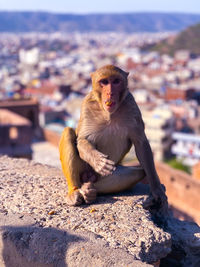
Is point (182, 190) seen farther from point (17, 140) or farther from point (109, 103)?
point (109, 103)

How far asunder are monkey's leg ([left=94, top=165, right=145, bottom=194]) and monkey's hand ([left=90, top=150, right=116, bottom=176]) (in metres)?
0.24

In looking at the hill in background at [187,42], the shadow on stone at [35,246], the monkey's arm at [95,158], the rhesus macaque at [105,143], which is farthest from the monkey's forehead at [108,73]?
the hill in background at [187,42]

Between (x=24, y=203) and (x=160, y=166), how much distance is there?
441 inches

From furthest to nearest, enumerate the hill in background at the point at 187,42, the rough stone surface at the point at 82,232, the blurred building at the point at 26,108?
the hill in background at the point at 187,42 → the blurred building at the point at 26,108 → the rough stone surface at the point at 82,232

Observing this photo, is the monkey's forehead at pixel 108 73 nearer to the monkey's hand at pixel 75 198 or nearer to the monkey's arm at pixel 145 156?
the monkey's arm at pixel 145 156

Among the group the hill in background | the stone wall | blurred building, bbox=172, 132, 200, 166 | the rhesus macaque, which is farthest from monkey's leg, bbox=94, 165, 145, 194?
the hill in background

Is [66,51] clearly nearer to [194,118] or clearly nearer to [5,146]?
[194,118]

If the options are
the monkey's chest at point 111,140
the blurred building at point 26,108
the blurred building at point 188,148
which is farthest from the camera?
the blurred building at point 188,148

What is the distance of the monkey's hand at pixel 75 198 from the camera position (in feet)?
10.5

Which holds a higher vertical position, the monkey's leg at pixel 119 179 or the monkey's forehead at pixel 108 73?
the monkey's forehead at pixel 108 73

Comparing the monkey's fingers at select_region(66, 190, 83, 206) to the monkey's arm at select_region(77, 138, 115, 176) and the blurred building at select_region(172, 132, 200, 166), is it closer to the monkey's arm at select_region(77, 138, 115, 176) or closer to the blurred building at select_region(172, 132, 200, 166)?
the monkey's arm at select_region(77, 138, 115, 176)

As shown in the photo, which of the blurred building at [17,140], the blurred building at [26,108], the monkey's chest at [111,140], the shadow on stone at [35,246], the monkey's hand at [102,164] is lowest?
the blurred building at [26,108]

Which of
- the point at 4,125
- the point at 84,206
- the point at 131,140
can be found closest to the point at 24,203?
the point at 84,206

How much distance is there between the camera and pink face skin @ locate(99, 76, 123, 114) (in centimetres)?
303
